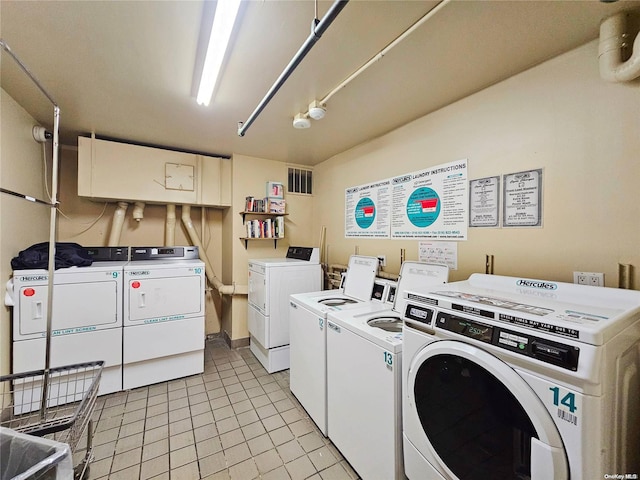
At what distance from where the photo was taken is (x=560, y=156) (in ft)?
4.72

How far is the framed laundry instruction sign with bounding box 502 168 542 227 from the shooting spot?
154 cm

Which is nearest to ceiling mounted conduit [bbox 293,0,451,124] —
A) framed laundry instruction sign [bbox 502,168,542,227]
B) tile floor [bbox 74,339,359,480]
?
framed laundry instruction sign [bbox 502,168,542,227]

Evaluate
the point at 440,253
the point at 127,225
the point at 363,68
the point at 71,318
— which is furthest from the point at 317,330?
the point at 127,225

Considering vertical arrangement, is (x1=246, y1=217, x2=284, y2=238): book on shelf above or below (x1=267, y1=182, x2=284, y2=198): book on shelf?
below

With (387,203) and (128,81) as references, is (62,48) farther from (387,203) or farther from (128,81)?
(387,203)

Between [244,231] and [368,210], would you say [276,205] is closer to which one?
[244,231]

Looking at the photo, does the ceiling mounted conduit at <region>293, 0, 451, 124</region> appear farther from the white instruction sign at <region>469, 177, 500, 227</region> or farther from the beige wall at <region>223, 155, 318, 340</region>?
the beige wall at <region>223, 155, 318, 340</region>

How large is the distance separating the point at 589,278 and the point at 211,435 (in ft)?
8.43

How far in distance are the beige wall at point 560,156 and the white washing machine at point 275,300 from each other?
1551 mm

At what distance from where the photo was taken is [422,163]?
2.16 m

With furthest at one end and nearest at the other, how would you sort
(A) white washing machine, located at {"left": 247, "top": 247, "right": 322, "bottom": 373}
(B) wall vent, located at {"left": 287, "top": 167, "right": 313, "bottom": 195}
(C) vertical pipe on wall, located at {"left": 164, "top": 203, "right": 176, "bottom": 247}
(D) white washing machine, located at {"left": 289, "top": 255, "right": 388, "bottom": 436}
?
(B) wall vent, located at {"left": 287, "top": 167, "right": 313, "bottom": 195} < (C) vertical pipe on wall, located at {"left": 164, "top": 203, "right": 176, "bottom": 247} < (A) white washing machine, located at {"left": 247, "top": 247, "right": 322, "bottom": 373} < (D) white washing machine, located at {"left": 289, "top": 255, "right": 388, "bottom": 436}

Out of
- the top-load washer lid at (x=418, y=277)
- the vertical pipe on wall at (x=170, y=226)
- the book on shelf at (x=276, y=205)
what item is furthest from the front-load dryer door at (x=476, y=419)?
the vertical pipe on wall at (x=170, y=226)

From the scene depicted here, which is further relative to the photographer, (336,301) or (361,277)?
(361,277)

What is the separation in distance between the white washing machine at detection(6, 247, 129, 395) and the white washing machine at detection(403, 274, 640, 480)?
2.54 metres
